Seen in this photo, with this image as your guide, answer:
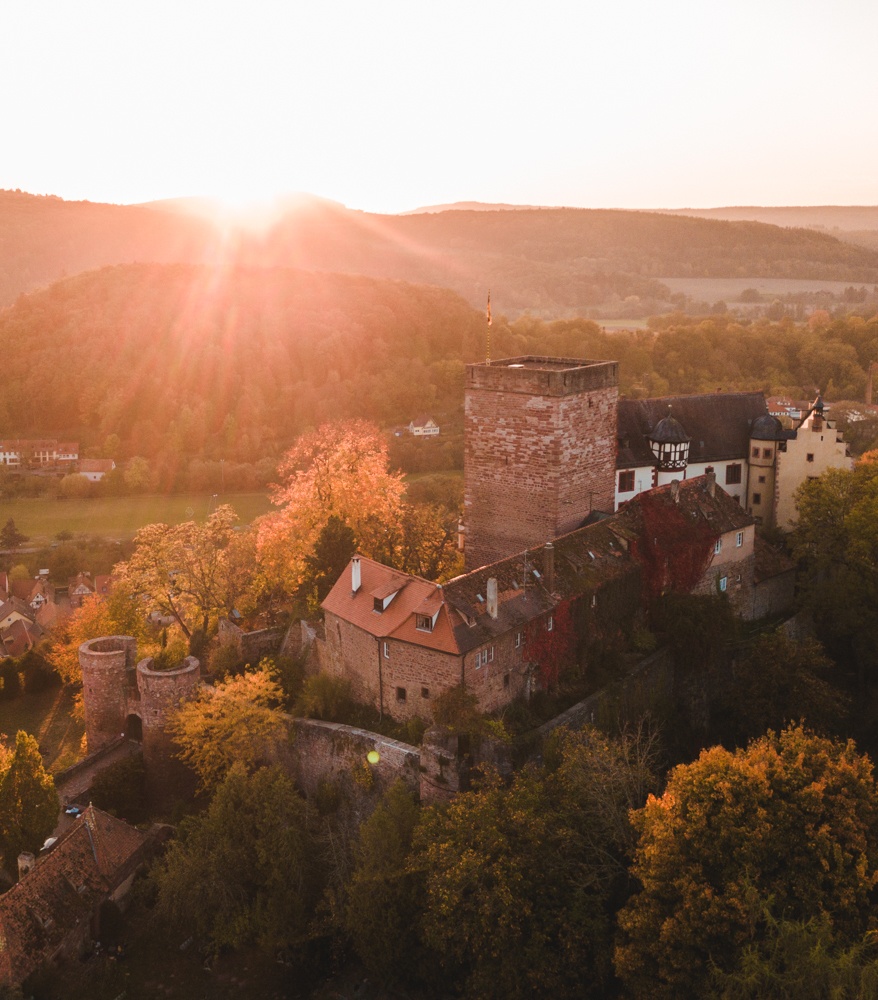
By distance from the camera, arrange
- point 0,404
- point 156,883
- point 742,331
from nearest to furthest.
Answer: point 156,883 → point 742,331 → point 0,404

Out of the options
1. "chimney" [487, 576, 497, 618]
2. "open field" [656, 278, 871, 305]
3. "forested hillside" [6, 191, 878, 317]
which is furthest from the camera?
"forested hillside" [6, 191, 878, 317]

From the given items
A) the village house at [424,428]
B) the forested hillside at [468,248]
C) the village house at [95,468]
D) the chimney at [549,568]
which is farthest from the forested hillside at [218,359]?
the chimney at [549,568]

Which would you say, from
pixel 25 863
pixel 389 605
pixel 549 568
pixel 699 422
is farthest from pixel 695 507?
pixel 25 863

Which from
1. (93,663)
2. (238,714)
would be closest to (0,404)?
(93,663)

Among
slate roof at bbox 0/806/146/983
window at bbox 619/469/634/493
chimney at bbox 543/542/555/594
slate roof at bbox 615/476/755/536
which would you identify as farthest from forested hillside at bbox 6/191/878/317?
slate roof at bbox 0/806/146/983

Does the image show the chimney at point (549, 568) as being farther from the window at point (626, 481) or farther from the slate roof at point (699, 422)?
the slate roof at point (699, 422)

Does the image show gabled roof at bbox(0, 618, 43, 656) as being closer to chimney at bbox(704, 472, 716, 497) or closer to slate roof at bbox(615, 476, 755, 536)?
slate roof at bbox(615, 476, 755, 536)

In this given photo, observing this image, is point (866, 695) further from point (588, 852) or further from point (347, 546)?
point (347, 546)

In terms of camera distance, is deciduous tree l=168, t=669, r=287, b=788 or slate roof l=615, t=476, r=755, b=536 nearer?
deciduous tree l=168, t=669, r=287, b=788
